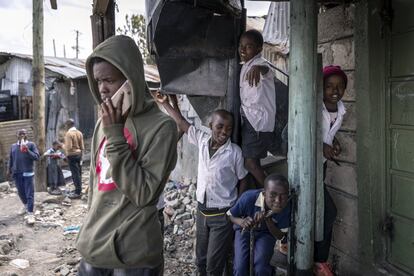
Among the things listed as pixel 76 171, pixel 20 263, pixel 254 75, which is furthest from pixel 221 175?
pixel 76 171

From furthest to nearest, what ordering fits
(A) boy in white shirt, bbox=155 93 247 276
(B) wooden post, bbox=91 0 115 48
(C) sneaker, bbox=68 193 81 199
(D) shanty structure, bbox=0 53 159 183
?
(D) shanty structure, bbox=0 53 159 183, (C) sneaker, bbox=68 193 81 199, (B) wooden post, bbox=91 0 115 48, (A) boy in white shirt, bbox=155 93 247 276

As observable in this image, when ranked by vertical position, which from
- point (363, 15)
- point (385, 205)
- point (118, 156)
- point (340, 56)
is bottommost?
point (385, 205)

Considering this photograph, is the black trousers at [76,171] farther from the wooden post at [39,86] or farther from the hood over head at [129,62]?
the hood over head at [129,62]

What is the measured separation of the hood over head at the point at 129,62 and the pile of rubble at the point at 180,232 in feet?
10.6

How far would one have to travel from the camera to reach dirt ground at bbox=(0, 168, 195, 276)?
481cm

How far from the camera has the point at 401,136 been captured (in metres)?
2.72

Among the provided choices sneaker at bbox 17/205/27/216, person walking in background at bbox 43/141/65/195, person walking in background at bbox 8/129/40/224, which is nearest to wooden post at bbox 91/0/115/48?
person walking in background at bbox 8/129/40/224

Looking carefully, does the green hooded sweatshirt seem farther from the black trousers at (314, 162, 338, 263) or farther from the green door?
the green door

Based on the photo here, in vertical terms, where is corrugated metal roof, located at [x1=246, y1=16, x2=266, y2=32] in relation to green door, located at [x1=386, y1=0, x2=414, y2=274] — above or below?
above

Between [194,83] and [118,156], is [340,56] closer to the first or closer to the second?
[194,83]

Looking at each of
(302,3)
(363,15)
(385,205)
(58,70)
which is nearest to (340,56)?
(363,15)

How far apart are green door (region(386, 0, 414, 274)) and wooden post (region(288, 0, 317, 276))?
686 mm

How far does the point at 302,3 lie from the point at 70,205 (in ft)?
23.2

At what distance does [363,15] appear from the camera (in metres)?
2.93
